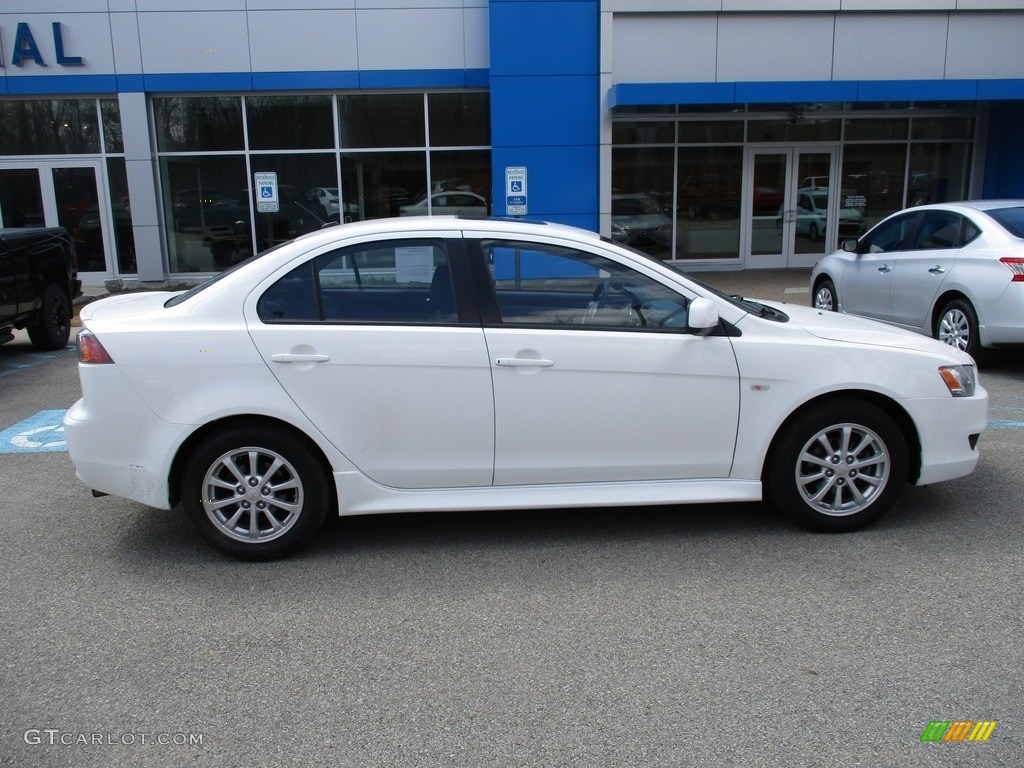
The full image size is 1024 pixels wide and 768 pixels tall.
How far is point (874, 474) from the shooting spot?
4.71m

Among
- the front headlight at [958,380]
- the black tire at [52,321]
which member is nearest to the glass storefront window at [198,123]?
the black tire at [52,321]

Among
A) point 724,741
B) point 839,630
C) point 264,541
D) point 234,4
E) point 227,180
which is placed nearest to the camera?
point 724,741

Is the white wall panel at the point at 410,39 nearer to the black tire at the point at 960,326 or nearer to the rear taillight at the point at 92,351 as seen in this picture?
the black tire at the point at 960,326

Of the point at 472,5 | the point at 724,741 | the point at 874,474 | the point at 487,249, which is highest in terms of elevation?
the point at 472,5

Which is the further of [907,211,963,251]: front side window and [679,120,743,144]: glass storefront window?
[679,120,743,144]: glass storefront window

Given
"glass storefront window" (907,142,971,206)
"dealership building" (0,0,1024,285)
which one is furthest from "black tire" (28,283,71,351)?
"glass storefront window" (907,142,971,206)

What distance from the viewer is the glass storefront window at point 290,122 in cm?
1647

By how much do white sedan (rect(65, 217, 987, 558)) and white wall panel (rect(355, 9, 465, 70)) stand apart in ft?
40.9

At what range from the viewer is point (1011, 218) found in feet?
27.8

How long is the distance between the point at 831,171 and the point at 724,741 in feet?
55.1

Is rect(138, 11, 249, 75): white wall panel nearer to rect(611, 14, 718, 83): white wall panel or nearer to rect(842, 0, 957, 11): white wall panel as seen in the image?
rect(611, 14, 718, 83): white wall panel

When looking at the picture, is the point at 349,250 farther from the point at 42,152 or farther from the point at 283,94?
the point at 42,152

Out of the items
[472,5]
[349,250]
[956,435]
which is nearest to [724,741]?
[956,435]

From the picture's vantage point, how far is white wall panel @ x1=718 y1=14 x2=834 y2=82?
51.0 ft
